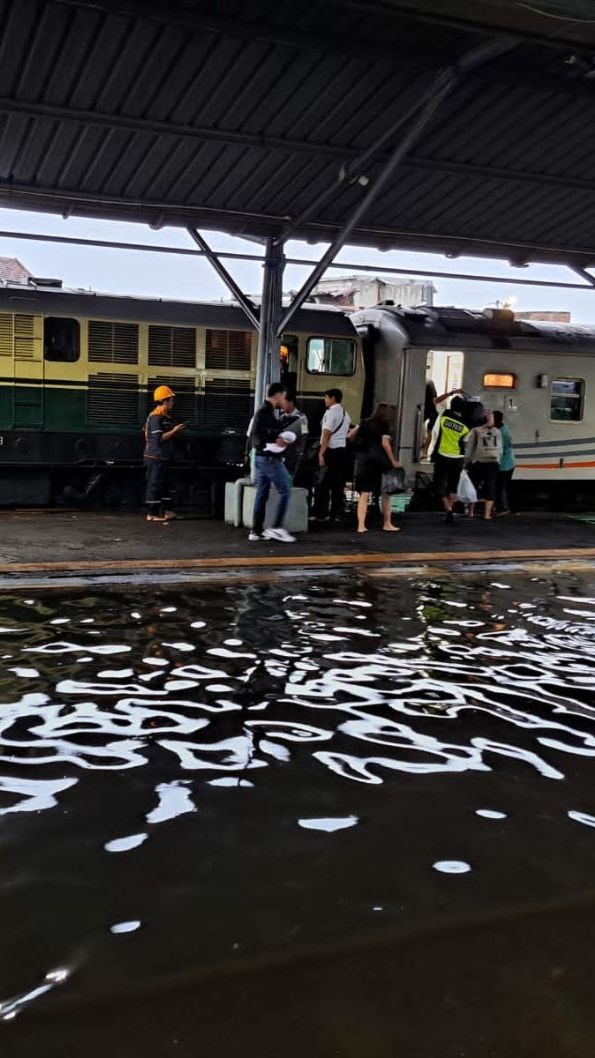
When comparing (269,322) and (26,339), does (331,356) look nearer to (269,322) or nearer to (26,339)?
(269,322)

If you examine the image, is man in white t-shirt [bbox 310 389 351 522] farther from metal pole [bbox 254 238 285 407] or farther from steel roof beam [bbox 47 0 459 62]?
steel roof beam [bbox 47 0 459 62]

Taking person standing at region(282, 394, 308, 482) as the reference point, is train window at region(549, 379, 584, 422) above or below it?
above

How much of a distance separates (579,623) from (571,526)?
6878mm

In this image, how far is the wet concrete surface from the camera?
9.61 metres

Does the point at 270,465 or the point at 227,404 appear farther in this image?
the point at 227,404

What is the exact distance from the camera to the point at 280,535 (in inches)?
432

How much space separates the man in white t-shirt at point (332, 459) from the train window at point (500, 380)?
414 cm

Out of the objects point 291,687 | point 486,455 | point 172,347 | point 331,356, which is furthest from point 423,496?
point 291,687

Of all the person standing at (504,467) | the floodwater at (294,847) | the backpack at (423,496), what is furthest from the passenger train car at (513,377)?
the floodwater at (294,847)

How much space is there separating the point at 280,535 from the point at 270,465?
86 centimetres

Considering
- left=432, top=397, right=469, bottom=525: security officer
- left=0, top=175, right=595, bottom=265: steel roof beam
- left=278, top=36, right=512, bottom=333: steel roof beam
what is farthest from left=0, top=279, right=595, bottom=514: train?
left=278, top=36, right=512, bottom=333: steel roof beam

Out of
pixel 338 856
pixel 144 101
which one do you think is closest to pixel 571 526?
pixel 144 101

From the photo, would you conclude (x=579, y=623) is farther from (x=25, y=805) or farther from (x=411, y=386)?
(x=411, y=386)

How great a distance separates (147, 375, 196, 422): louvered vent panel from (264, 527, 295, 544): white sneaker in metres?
4.47
